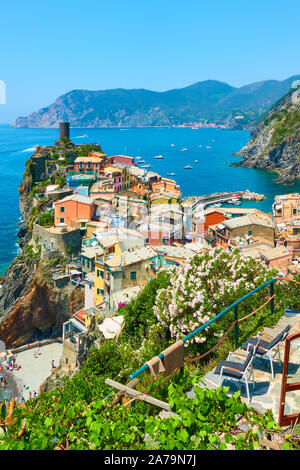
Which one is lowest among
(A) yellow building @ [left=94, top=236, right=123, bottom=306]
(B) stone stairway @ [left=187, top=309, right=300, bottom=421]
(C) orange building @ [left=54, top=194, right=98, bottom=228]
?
(A) yellow building @ [left=94, top=236, right=123, bottom=306]

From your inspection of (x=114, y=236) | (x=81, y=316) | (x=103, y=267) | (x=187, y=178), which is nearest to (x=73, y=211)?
(x=114, y=236)

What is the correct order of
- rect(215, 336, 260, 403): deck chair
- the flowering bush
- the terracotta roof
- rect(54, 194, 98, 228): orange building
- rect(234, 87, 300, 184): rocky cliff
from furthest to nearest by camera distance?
rect(234, 87, 300, 184): rocky cliff
rect(54, 194, 98, 228): orange building
the terracotta roof
the flowering bush
rect(215, 336, 260, 403): deck chair

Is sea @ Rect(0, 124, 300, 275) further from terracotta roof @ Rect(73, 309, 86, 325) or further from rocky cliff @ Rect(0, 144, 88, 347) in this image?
terracotta roof @ Rect(73, 309, 86, 325)

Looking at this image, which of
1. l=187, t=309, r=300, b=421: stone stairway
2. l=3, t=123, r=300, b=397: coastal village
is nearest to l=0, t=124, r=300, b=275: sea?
l=3, t=123, r=300, b=397: coastal village

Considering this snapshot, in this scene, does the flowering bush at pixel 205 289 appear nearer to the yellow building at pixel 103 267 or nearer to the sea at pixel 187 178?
the yellow building at pixel 103 267

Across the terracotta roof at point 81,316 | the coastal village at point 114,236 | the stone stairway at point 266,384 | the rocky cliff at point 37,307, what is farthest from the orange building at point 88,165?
the stone stairway at point 266,384

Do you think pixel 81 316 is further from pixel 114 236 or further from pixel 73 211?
pixel 73 211

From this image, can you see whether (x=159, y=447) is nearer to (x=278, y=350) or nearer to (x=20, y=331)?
(x=278, y=350)

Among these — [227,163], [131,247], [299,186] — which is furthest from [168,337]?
[227,163]
